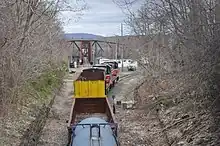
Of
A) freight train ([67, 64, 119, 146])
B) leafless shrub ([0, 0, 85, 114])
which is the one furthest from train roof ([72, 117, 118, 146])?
leafless shrub ([0, 0, 85, 114])

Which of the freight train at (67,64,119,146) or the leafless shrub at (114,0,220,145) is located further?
the leafless shrub at (114,0,220,145)

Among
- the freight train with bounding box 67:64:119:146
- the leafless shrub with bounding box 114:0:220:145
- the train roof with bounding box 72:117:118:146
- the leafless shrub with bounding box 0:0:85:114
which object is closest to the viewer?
the train roof with bounding box 72:117:118:146

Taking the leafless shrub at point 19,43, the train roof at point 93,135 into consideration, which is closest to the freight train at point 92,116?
the train roof at point 93,135

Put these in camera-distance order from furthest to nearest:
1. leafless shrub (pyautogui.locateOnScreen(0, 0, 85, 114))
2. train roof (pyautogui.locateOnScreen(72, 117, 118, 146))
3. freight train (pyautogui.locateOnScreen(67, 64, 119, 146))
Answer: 1. leafless shrub (pyautogui.locateOnScreen(0, 0, 85, 114))
2. freight train (pyautogui.locateOnScreen(67, 64, 119, 146))
3. train roof (pyautogui.locateOnScreen(72, 117, 118, 146))

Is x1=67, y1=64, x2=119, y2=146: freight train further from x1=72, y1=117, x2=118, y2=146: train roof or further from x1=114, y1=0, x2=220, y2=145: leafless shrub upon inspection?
x1=114, y1=0, x2=220, y2=145: leafless shrub

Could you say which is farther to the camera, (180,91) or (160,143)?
(180,91)

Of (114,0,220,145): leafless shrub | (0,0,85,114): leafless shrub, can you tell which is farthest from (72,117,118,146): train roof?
(0,0,85,114): leafless shrub

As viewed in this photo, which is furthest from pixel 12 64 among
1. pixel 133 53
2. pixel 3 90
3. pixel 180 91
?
pixel 133 53

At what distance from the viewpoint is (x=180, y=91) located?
19.6 m

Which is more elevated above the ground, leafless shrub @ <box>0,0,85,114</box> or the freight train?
leafless shrub @ <box>0,0,85,114</box>

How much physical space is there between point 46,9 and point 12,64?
4.10m

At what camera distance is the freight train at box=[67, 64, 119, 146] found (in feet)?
34.5

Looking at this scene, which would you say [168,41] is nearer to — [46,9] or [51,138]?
[46,9]

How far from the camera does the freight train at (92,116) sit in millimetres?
10508
